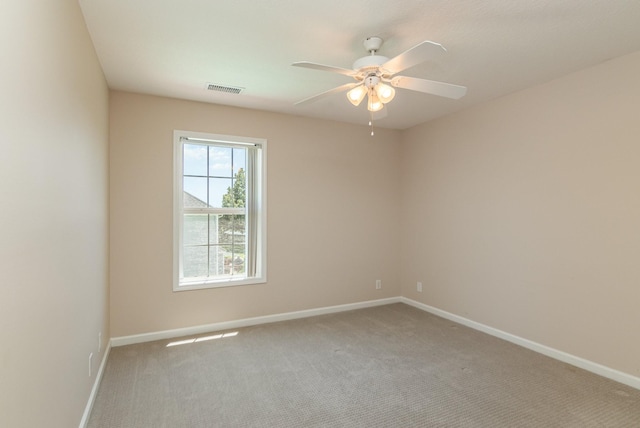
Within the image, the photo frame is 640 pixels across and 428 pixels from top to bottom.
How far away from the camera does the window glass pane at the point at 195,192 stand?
374cm

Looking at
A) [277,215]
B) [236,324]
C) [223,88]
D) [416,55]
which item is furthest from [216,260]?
[416,55]

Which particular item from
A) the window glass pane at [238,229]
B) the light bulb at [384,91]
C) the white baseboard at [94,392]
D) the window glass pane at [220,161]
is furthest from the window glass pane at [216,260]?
the light bulb at [384,91]

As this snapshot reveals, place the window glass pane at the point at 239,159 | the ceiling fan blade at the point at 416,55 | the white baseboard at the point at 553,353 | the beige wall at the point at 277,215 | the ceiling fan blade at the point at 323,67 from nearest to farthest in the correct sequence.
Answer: the ceiling fan blade at the point at 416,55
the ceiling fan blade at the point at 323,67
the white baseboard at the point at 553,353
the beige wall at the point at 277,215
the window glass pane at the point at 239,159

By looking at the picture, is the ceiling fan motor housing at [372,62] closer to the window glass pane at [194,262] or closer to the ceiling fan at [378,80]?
the ceiling fan at [378,80]

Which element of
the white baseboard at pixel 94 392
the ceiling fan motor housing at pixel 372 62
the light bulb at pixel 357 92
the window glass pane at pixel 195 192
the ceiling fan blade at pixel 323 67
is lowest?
the white baseboard at pixel 94 392

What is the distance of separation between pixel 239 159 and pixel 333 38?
2.07 metres

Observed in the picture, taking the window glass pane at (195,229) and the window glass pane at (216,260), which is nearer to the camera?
the window glass pane at (195,229)

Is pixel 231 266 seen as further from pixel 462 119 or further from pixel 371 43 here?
pixel 462 119

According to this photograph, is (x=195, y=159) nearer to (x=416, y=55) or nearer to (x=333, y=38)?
(x=333, y=38)

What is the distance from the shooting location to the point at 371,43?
2.29 m

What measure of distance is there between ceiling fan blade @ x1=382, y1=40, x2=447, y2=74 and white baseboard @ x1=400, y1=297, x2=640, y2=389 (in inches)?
113

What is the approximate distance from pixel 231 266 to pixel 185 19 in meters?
2.66

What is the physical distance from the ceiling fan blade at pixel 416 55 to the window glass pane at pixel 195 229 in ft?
8.83

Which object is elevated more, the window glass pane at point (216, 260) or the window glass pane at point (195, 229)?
the window glass pane at point (195, 229)
